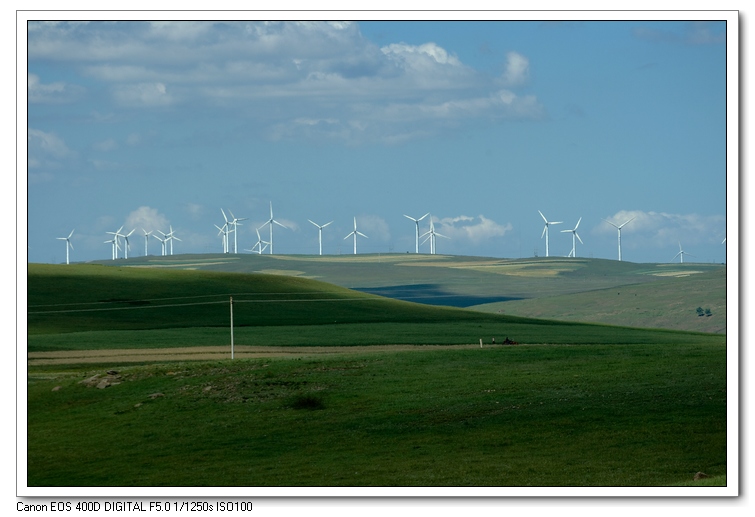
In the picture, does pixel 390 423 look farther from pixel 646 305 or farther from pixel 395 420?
pixel 646 305

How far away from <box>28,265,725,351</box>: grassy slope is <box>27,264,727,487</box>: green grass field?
17.8 m

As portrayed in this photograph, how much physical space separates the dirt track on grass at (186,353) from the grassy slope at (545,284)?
63.6 metres

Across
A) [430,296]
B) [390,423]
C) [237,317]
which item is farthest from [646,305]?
[390,423]

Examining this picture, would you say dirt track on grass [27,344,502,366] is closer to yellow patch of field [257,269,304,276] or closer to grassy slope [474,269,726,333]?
grassy slope [474,269,726,333]

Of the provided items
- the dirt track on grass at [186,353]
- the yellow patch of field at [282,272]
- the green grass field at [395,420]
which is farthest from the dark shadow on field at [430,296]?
the green grass field at [395,420]

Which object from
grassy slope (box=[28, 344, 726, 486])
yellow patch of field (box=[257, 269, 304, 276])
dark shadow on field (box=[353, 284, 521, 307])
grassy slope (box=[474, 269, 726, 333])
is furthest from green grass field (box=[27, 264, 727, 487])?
yellow patch of field (box=[257, 269, 304, 276])

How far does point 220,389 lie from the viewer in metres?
37.5

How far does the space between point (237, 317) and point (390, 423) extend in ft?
173

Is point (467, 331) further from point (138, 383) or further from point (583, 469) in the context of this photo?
point (583, 469)

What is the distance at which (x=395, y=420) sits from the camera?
33.1 m

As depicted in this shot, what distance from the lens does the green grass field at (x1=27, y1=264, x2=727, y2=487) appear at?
27.3 meters

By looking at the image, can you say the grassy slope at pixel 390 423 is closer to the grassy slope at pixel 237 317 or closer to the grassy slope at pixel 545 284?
the grassy slope at pixel 237 317
